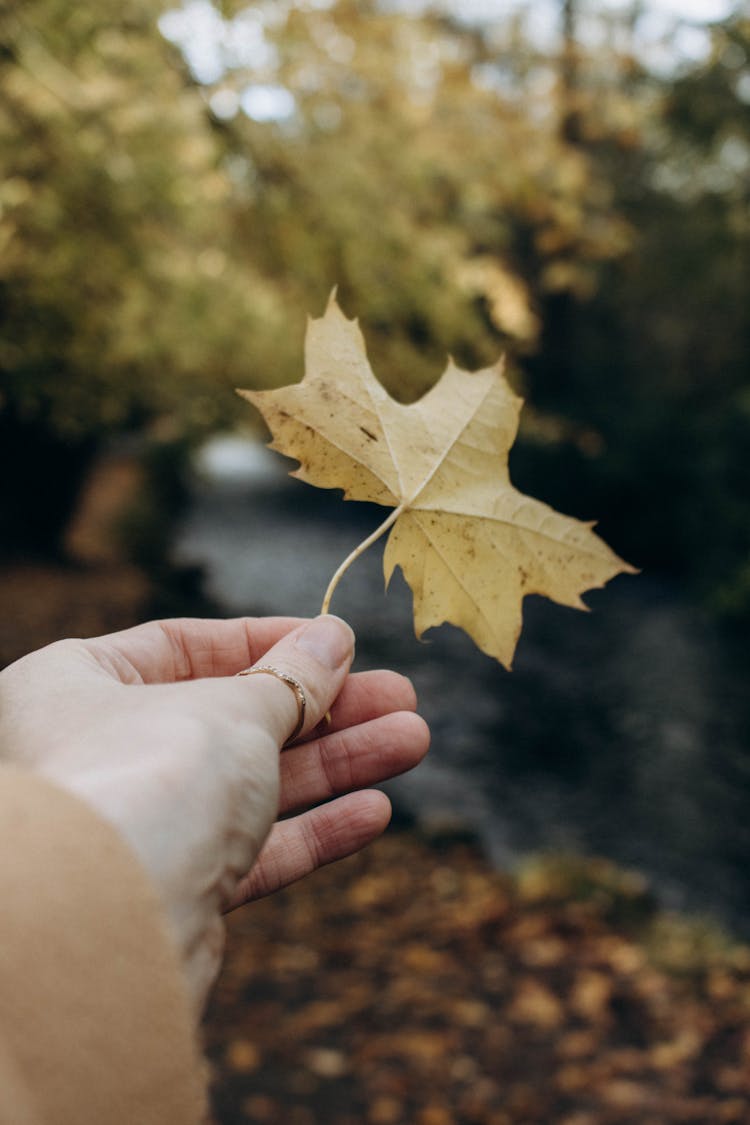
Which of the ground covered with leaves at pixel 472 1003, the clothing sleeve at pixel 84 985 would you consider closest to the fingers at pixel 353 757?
the clothing sleeve at pixel 84 985

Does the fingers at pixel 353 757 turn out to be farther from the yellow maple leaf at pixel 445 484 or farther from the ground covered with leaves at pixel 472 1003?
the ground covered with leaves at pixel 472 1003

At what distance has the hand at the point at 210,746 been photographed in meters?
1.01

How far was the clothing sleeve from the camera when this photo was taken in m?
0.79

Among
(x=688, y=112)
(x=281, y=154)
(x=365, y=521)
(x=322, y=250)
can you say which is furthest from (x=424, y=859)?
(x=365, y=521)

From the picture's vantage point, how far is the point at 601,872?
5.01m

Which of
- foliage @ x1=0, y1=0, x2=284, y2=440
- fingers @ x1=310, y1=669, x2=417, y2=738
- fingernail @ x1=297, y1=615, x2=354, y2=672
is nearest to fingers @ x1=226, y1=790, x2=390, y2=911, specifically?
fingers @ x1=310, y1=669, x2=417, y2=738

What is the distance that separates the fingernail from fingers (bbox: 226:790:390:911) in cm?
26

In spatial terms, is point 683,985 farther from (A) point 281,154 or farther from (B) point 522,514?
(A) point 281,154

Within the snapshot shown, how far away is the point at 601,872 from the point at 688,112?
24.8 ft

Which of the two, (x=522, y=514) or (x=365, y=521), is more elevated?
(x=522, y=514)

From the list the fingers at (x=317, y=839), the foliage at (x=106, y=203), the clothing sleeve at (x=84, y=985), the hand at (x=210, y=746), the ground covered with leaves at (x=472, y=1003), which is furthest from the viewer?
the foliage at (x=106, y=203)

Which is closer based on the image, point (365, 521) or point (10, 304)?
point (10, 304)

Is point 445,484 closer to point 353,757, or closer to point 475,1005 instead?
point 353,757

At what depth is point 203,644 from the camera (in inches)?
62.8
